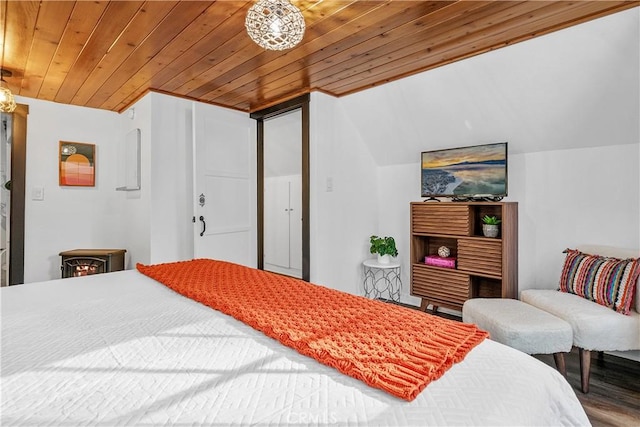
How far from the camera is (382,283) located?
3701 millimetres

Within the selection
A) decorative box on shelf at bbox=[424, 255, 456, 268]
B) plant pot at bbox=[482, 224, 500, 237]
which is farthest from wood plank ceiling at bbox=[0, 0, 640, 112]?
decorative box on shelf at bbox=[424, 255, 456, 268]

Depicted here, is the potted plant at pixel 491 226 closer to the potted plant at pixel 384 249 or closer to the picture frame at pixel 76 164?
the potted plant at pixel 384 249

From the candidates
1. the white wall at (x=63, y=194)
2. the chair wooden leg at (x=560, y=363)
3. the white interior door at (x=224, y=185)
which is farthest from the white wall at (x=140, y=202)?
the chair wooden leg at (x=560, y=363)

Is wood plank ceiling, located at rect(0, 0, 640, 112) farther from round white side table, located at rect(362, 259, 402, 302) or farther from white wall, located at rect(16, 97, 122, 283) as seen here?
round white side table, located at rect(362, 259, 402, 302)

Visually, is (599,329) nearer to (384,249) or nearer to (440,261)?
(440,261)

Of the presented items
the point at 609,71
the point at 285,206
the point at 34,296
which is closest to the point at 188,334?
the point at 34,296

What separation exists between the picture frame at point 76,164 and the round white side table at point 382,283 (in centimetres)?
305

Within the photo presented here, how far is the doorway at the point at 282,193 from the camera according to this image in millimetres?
4239

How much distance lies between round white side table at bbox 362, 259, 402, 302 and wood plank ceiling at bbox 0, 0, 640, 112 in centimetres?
182

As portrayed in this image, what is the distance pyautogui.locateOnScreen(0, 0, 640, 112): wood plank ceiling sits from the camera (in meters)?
1.90

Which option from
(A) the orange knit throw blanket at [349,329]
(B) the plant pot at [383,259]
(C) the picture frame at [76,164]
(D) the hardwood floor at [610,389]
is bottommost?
(D) the hardwood floor at [610,389]

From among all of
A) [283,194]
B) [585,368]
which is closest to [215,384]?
[585,368]

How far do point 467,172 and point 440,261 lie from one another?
0.80m

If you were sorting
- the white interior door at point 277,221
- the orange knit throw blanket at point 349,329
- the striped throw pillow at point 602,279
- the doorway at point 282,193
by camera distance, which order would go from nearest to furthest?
1. the orange knit throw blanket at point 349,329
2. the striped throw pillow at point 602,279
3. the doorway at point 282,193
4. the white interior door at point 277,221
